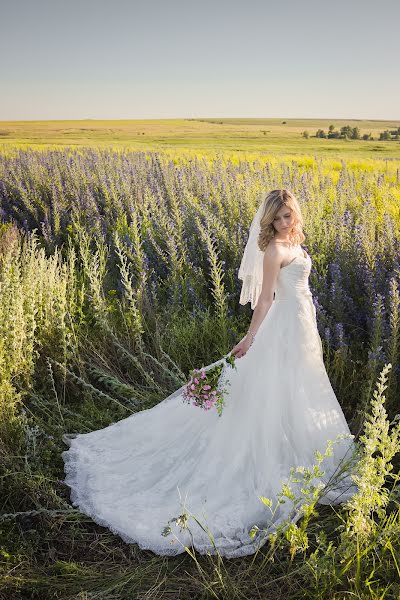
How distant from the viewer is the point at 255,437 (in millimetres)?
2957

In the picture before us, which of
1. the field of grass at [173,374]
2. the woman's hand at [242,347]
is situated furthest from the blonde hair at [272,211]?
the field of grass at [173,374]

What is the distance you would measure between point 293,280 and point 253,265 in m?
0.37

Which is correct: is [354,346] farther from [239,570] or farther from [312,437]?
[239,570]

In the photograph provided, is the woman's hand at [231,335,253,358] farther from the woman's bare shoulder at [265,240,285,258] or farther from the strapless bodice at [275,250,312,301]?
the woman's bare shoulder at [265,240,285,258]

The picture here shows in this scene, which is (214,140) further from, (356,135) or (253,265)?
(253,265)

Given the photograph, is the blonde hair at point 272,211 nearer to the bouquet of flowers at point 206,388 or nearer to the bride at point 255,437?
the bride at point 255,437

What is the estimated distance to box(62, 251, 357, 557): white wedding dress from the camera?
9.02 feet

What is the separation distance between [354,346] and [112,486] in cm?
201

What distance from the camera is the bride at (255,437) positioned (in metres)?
2.79

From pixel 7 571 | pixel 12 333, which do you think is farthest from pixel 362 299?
pixel 7 571

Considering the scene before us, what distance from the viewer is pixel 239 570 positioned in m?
2.40

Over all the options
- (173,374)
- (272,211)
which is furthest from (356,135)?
(272,211)

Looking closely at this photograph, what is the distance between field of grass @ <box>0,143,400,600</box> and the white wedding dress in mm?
137

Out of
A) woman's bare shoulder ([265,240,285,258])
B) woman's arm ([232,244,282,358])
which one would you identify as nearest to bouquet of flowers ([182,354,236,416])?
woman's arm ([232,244,282,358])
